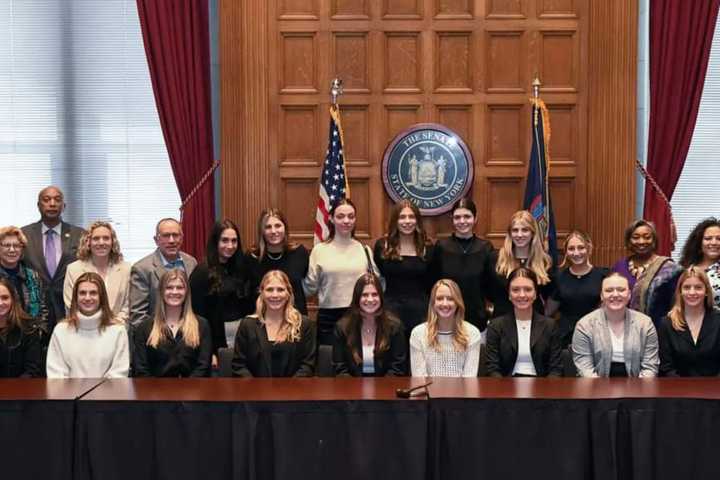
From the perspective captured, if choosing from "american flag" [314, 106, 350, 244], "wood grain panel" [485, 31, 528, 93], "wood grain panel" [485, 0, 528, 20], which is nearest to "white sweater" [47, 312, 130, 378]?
"american flag" [314, 106, 350, 244]

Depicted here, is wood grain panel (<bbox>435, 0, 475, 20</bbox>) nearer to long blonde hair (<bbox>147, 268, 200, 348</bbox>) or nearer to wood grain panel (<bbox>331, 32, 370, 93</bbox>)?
wood grain panel (<bbox>331, 32, 370, 93</bbox>)

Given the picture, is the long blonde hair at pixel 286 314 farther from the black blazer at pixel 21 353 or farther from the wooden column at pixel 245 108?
the wooden column at pixel 245 108

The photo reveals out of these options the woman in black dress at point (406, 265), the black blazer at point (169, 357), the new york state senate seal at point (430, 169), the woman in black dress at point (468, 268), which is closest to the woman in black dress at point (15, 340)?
the black blazer at point (169, 357)

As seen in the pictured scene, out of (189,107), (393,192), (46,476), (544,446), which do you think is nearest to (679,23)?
(393,192)

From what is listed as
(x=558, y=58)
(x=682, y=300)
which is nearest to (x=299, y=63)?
(x=558, y=58)

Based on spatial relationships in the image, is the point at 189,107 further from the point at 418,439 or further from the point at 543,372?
the point at 418,439

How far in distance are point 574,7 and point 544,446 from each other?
4296 mm

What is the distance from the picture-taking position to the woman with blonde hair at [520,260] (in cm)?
636

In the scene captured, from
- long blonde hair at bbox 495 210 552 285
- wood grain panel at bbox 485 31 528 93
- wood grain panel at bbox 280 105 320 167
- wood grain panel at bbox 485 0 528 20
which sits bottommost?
long blonde hair at bbox 495 210 552 285

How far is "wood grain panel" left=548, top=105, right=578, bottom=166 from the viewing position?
26.1 feet

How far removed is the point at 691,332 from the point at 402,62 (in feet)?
10.5

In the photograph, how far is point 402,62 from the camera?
7961 millimetres

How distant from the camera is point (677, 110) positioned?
794cm

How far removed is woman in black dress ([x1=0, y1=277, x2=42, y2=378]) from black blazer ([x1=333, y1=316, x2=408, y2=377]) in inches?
67.9
